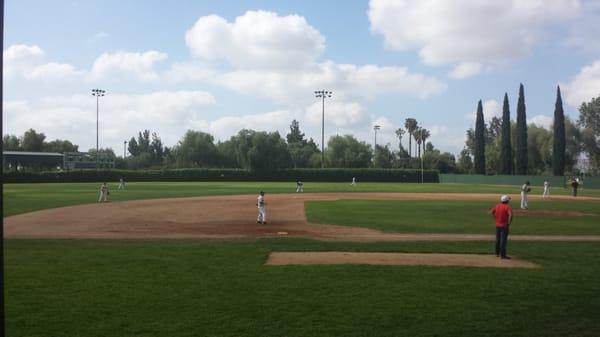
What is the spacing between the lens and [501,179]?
3285 inches

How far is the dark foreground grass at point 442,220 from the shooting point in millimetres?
22703

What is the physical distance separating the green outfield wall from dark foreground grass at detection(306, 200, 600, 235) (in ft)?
139

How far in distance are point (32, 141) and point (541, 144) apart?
405ft

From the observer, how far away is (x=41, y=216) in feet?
90.4

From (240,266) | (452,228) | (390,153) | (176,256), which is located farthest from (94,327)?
(390,153)

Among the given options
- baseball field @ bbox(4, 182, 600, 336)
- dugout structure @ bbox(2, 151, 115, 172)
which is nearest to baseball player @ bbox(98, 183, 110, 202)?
baseball field @ bbox(4, 182, 600, 336)

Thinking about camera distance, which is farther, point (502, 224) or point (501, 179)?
point (501, 179)

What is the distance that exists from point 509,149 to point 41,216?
7679cm

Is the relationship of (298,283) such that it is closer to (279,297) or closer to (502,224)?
(279,297)

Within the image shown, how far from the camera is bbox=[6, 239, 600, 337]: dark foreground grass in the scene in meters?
7.80

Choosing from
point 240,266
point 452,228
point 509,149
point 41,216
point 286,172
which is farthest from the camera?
point 286,172

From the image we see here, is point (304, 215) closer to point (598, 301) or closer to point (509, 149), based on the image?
point (598, 301)

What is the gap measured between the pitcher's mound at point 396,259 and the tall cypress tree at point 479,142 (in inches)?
3195

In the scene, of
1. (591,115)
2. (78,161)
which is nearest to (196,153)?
(78,161)
